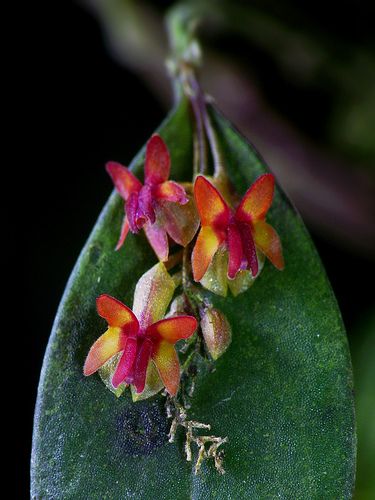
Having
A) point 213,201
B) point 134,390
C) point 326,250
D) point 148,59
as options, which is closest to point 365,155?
point 326,250

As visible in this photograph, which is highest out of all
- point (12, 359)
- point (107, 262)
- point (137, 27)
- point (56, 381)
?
point (137, 27)

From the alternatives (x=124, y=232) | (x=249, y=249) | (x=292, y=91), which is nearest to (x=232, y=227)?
(x=249, y=249)

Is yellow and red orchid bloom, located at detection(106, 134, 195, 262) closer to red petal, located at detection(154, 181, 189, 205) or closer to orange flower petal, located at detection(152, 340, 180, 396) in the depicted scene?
red petal, located at detection(154, 181, 189, 205)

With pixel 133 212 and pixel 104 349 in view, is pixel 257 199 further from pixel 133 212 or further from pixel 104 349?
pixel 104 349

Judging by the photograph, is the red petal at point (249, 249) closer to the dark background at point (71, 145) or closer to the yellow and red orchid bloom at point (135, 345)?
the yellow and red orchid bloom at point (135, 345)

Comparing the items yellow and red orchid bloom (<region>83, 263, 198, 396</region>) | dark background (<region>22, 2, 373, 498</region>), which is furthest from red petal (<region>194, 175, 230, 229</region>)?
dark background (<region>22, 2, 373, 498</region>)

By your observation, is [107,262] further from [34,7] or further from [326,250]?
[34,7]

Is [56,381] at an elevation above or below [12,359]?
above
